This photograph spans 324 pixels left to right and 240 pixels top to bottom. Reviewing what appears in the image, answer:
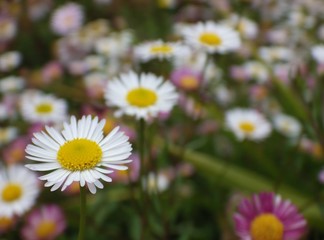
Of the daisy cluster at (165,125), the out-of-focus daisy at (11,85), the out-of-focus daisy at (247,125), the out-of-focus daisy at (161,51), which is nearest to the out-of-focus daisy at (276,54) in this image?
the daisy cluster at (165,125)

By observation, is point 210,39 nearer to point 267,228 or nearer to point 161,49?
point 161,49

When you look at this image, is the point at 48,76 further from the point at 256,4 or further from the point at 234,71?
the point at 256,4

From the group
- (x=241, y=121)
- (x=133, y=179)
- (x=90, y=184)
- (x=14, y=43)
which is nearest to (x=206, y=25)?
(x=241, y=121)

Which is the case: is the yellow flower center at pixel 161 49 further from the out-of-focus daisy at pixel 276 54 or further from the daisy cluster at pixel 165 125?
the out-of-focus daisy at pixel 276 54

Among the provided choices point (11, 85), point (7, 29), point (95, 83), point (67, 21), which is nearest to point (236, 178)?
point (95, 83)

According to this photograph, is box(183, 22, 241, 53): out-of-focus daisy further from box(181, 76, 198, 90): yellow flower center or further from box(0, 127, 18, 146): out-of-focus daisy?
box(0, 127, 18, 146): out-of-focus daisy
